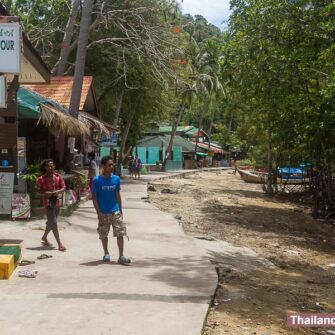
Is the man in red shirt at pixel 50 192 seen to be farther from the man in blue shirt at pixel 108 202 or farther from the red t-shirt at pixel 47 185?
the man in blue shirt at pixel 108 202

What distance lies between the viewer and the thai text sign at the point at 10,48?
24.9 ft

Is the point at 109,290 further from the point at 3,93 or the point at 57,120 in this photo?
the point at 57,120

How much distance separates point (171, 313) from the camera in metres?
5.24

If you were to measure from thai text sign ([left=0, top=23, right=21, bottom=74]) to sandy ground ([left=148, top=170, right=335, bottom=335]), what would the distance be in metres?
4.41

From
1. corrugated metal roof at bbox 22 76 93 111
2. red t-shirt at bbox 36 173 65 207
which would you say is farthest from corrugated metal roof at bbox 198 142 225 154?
red t-shirt at bbox 36 173 65 207

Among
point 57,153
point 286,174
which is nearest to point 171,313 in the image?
point 57,153

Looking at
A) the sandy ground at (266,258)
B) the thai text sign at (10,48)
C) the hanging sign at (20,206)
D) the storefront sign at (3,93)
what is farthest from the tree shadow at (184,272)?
the hanging sign at (20,206)

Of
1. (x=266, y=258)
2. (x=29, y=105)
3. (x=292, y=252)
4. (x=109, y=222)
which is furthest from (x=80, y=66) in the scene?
(x=109, y=222)

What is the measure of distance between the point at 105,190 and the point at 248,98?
10.8 m

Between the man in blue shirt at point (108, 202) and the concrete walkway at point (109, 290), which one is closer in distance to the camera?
the concrete walkway at point (109, 290)

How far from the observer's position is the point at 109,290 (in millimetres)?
6086

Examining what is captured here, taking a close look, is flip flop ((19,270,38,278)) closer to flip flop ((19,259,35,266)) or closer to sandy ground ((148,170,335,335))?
flip flop ((19,259,35,266))
